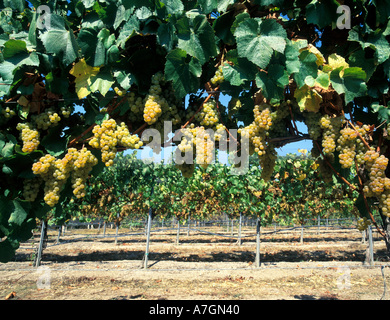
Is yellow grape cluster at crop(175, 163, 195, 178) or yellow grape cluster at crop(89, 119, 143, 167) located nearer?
yellow grape cluster at crop(89, 119, 143, 167)

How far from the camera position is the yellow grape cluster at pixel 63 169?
6.14ft

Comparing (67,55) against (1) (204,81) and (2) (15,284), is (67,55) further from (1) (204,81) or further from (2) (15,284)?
(2) (15,284)

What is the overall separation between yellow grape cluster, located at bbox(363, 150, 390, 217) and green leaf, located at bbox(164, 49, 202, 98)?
1.17 meters

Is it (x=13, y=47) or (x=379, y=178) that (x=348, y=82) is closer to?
(x=379, y=178)

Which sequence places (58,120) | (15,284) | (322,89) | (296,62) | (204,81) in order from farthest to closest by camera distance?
(15,284) → (58,120) → (204,81) → (322,89) → (296,62)

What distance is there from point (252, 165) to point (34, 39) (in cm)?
1173

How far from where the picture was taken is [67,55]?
5.67ft

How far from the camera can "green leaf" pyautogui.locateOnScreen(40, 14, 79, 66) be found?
5.50 feet

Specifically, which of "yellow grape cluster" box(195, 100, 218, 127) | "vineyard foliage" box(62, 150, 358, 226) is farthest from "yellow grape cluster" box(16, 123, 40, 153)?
"vineyard foliage" box(62, 150, 358, 226)

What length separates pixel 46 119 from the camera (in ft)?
6.64

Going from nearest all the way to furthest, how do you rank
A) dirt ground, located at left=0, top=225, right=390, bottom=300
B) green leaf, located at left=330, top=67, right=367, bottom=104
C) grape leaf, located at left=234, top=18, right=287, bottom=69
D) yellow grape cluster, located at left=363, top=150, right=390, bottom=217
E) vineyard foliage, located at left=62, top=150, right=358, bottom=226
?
grape leaf, located at left=234, top=18, right=287, bottom=69, green leaf, located at left=330, top=67, right=367, bottom=104, yellow grape cluster, located at left=363, top=150, right=390, bottom=217, dirt ground, located at left=0, top=225, right=390, bottom=300, vineyard foliage, located at left=62, top=150, right=358, bottom=226

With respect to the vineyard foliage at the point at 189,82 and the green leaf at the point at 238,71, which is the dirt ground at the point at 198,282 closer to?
the vineyard foliage at the point at 189,82

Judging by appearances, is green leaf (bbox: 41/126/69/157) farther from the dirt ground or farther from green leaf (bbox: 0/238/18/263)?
the dirt ground

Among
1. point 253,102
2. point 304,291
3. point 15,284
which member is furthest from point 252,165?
point 253,102
